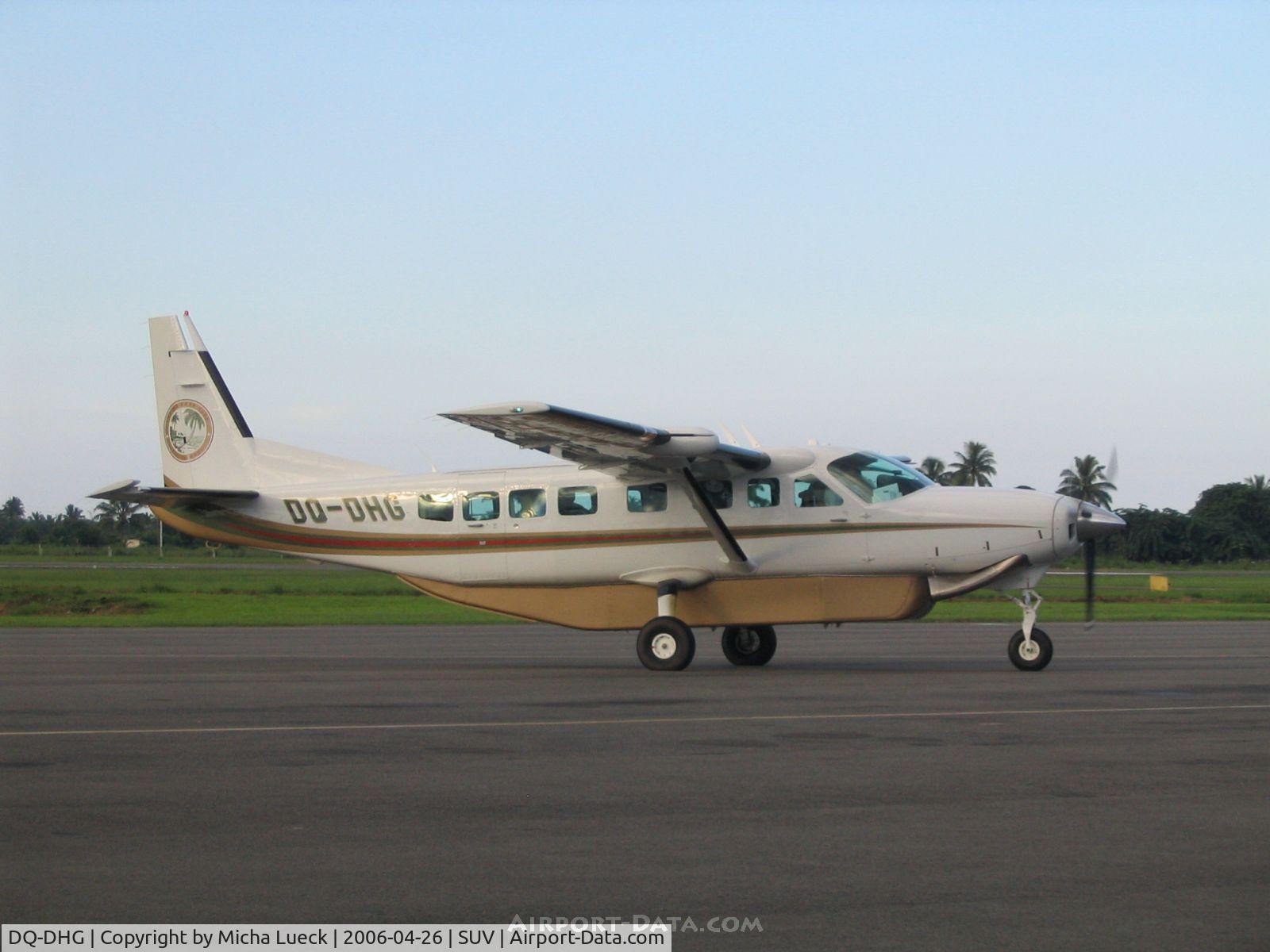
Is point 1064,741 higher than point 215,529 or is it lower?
lower

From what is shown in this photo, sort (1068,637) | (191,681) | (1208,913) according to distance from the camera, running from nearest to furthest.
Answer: (1208,913)
(191,681)
(1068,637)

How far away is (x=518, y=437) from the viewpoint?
56.8 feet

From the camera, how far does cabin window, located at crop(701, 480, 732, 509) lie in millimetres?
18438

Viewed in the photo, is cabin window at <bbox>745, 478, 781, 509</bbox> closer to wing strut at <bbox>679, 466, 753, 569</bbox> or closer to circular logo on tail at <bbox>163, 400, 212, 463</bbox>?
wing strut at <bbox>679, 466, 753, 569</bbox>

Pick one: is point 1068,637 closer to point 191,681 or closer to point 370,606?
point 191,681

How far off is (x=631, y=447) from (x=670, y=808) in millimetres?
10119

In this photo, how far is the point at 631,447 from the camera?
17266 millimetres

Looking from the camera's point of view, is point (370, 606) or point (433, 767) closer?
point (433, 767)

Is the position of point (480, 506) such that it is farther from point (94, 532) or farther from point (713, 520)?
point (94, 532)

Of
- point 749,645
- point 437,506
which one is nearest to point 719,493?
point 749,645

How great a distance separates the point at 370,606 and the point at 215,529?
19.9 m

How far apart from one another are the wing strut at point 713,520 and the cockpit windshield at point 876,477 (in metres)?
1.68

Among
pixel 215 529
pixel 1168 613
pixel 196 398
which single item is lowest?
pixel 1168 613

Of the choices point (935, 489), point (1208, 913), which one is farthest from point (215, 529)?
point (1208, 913)
